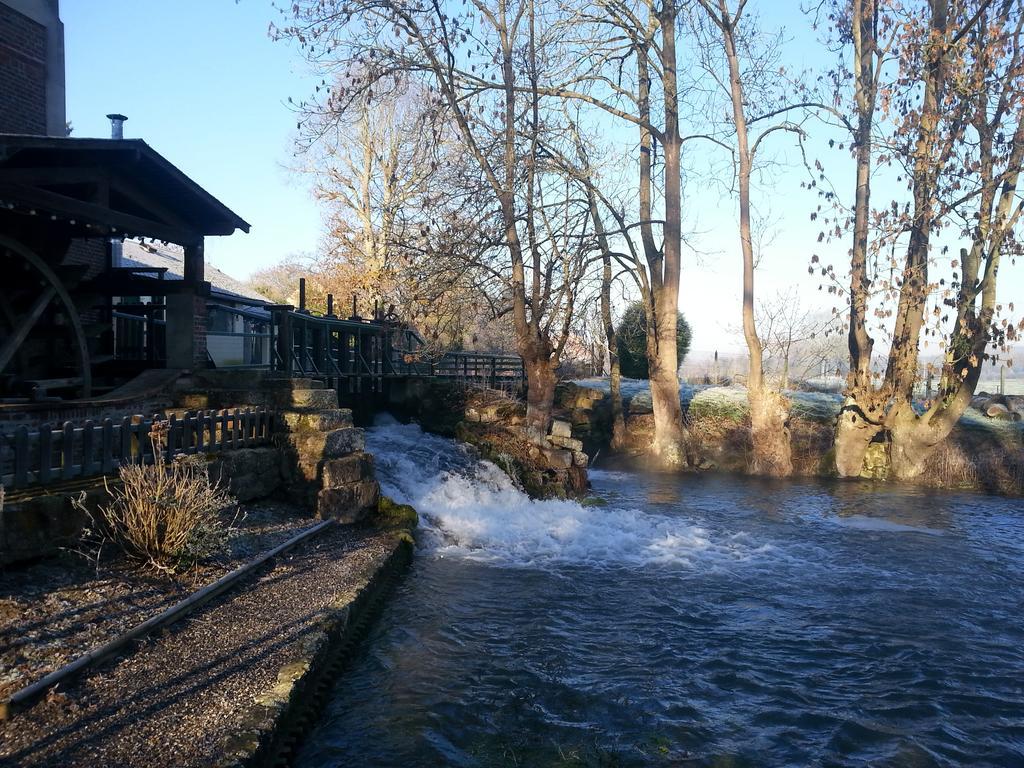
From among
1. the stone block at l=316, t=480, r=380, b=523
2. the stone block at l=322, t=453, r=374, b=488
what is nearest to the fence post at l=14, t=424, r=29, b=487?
the stone block at l=316, t=480, r=380, b=523

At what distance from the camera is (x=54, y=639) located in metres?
4.99

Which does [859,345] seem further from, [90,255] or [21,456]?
[21,456]

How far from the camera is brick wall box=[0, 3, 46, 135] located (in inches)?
484

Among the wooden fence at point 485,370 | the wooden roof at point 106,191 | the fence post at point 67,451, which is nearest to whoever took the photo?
the fence post at point 67,451

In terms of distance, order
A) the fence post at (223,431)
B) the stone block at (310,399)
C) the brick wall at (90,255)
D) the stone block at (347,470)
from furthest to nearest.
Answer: the brick wall at (90,255) → the stone block at (310,399) → the stone block at (347,470) → the fence post at (223,431)

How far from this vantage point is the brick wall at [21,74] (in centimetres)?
1229

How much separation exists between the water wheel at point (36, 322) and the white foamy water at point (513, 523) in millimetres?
4994

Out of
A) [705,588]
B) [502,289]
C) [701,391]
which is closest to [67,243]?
[502,289]

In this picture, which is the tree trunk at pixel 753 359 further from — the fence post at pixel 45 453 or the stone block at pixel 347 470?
the fence post at pixel 45 453

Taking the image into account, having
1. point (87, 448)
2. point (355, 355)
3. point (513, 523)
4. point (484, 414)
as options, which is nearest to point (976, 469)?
point (484, 414)

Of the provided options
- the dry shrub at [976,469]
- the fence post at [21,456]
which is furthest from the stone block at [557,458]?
the fence post at [21,456]

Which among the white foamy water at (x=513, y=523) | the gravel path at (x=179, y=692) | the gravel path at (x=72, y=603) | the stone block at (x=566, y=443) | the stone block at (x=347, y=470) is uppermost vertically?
the stone block at (x=347, y=470)

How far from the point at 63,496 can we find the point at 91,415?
12.2 ft

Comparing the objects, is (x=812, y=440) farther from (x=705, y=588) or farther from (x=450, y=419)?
(x=705, y=588)
